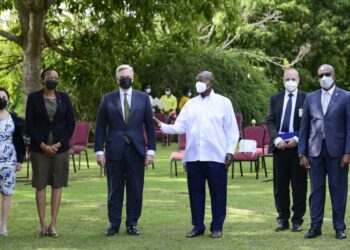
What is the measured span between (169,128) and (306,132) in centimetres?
161

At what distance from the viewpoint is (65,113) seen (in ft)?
33.2

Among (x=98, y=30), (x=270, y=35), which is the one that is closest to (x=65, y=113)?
(x=98, y=30)

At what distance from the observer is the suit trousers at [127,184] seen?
32.9 ft

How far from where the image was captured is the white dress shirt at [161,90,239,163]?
9.95m

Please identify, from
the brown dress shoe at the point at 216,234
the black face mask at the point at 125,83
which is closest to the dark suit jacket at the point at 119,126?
the black face mask at the point at 125,83

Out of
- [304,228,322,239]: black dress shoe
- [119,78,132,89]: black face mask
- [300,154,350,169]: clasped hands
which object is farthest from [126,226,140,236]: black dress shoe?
[300,154,350,169]: clasped hands

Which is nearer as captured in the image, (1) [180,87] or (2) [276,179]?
(2) [276,179]

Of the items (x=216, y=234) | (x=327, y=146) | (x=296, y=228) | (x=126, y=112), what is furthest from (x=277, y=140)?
(x=126, y=112)

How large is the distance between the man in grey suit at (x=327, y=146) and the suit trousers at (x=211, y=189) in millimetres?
965

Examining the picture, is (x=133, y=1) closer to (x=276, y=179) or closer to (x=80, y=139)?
(x=80, y=139)

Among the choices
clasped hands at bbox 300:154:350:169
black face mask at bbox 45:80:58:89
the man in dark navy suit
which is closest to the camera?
clasped hands at bbox 300:154:350:169

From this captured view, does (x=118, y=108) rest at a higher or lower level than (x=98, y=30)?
lower

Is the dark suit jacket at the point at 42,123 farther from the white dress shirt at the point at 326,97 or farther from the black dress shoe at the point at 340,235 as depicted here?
the black dress shoe at the point at 340,235

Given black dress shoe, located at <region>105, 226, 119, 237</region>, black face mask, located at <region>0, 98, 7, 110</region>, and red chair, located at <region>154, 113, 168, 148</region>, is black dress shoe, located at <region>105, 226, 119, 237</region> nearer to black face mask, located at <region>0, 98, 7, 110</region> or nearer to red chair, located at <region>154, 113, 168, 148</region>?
black face mask, located at <region>0, 98, 7, 110</region>
